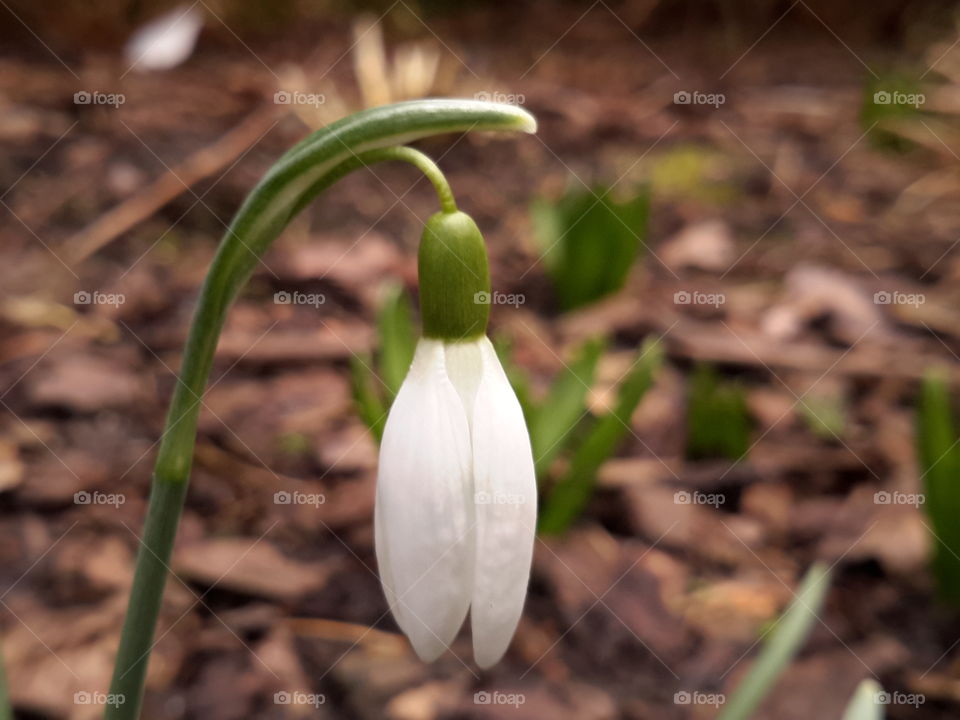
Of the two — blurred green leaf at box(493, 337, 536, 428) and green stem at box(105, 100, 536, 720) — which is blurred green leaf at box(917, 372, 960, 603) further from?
green stem at box(105, 100, 536, 720)

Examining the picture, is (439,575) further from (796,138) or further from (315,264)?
(796,138)

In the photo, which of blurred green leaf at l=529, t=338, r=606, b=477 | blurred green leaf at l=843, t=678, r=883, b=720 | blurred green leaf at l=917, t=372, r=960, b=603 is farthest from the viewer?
blurred green leaf at l=529, t=338, r=606, b=477

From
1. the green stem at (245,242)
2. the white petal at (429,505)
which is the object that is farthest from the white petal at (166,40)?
the white petal at (429,505)

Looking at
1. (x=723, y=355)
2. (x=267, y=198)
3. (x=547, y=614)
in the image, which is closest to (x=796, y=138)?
(x=723, y=355)

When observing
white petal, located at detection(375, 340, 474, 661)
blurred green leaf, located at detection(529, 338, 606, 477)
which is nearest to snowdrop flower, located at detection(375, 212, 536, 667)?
white petal, located at detection(375, 340, 474, 661)

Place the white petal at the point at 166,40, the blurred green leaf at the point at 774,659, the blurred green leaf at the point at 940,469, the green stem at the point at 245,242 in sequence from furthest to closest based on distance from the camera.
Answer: the white petal at the point at 166,40
the blurred green leaf at the point at 940,469
the blurred green leaf at the point at 774,659
the green stem at the point at 245,242

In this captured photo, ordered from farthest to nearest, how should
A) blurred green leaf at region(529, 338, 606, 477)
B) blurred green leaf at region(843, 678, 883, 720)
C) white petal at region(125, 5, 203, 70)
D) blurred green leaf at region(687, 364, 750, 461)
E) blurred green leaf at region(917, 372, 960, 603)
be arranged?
white petal at region(125, 5, 203, 70) → blurred green leaf at region(687, 364, 750, 461) → blurred green leaf at region(529, 338, 606, 477) → blurred green leaf at region(917, 372, 960, 603) → blurred green leaf at region(843, 678, 883, 720)

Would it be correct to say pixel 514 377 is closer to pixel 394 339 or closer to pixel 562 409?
pixel 562 409

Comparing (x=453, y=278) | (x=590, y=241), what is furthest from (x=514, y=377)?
(x=590, y=241)

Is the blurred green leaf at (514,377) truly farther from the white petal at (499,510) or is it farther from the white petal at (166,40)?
the white petal at (166,40)
